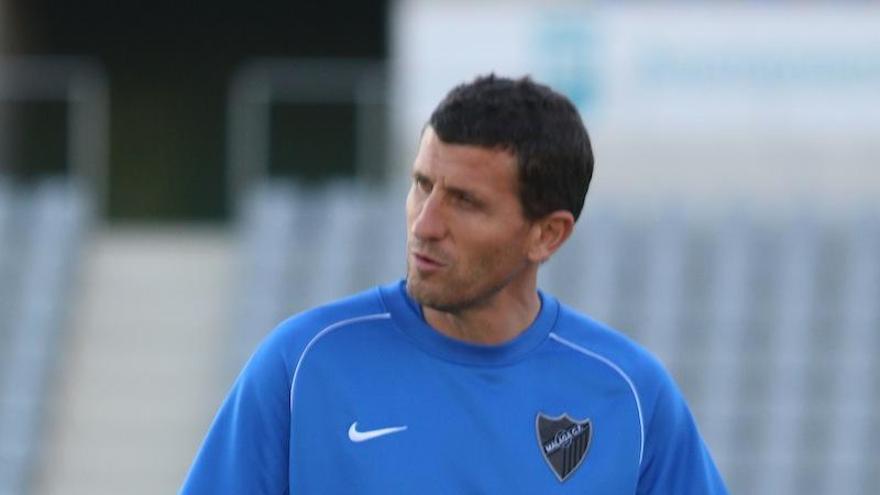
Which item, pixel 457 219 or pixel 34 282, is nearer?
pixel 457 219

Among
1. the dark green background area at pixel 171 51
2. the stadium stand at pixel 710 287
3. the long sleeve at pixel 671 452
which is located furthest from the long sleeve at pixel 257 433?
the dark green background area at pixel 171 51

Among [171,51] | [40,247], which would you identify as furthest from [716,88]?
[171,51]

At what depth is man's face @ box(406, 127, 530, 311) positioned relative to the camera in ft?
8.26

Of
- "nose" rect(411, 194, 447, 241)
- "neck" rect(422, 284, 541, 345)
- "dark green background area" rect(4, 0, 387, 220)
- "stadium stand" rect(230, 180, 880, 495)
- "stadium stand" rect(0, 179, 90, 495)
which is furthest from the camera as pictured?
"dark green background area" rect(4, 0, 387, 220)

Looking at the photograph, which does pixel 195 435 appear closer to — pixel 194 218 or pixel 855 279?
pixel 194 218

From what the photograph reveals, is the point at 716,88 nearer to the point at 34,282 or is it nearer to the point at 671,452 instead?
the point at 34,282

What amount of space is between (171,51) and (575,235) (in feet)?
12.6

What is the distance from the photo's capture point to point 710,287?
30.6ft

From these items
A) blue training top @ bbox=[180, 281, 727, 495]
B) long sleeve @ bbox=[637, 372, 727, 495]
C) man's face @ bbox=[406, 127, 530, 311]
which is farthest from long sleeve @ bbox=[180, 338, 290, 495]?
long sleeve @ bbox=[637, 372, 727, 495]

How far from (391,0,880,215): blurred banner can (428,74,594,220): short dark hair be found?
21.3 ft

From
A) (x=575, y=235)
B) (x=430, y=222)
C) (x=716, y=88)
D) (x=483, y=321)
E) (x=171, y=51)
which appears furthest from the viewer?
(x=171, y=51)

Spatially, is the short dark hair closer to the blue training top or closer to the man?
the man

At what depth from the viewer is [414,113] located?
9.19 m

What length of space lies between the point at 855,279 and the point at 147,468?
3.37 meters
